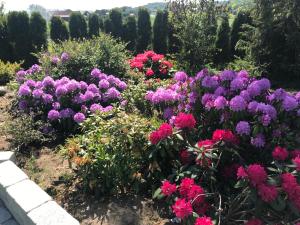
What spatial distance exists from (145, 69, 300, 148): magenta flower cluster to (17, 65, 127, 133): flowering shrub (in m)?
1.21

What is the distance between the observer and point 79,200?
129 inches

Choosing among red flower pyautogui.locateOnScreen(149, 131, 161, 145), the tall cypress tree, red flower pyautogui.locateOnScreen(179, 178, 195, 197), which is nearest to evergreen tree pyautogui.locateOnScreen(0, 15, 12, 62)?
the tall cypress tree

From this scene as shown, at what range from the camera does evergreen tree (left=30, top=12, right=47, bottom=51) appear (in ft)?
34.0

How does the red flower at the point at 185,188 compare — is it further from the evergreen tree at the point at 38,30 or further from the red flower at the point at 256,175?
the evergreen tree at the point at 38,30

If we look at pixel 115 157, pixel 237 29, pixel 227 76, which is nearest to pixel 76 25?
pixel 237 29

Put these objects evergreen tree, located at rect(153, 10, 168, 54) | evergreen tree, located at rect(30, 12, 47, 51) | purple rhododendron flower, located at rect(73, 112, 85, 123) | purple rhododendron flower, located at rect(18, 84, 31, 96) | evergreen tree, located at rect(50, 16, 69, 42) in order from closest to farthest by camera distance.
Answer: purple rhododendron flower, located at rect(73, 112, 85, 123), purple rhododendron flower, located at rect(18, 84, 31, 96), evergreen tree, located at rect(30, 12, 47, 51), evergreen tree, located at rect(50, 16, 69, 42), evergreen tree, located at rect(153, 10, 168, 54)

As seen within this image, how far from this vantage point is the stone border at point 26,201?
2.83 meters

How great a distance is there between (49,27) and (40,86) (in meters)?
6.80

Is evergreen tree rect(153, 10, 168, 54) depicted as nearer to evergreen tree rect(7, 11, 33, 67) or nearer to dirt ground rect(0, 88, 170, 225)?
evergreen tree rect(7, 11, 33, 67)

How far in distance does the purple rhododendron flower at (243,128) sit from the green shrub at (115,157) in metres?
0.83

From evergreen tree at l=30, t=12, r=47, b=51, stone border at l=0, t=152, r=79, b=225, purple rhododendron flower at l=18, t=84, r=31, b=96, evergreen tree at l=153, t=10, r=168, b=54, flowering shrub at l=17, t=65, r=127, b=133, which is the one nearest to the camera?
stone border at l=0, t=152, r=79, b=225

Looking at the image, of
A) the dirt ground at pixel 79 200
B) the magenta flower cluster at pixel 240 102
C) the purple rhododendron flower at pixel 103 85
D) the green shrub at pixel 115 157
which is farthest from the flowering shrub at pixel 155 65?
the green shrub at pixel 115 157

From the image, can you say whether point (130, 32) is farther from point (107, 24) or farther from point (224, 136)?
point (224, 136)

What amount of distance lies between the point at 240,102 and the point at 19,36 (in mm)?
8641
